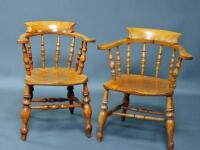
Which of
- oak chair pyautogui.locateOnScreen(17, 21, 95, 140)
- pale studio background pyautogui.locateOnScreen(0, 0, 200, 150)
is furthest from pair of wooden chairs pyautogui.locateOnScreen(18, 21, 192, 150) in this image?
pale studio background pyautogui.locateOnScreen(0, 0, 200, 150)

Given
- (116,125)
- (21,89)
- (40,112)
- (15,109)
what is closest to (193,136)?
(116,125)

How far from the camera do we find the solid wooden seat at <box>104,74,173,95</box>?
11.2 ft

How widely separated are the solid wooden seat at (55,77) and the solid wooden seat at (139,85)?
25 centimetres

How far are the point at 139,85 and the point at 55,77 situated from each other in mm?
684

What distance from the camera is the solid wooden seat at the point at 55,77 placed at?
3.49 meters

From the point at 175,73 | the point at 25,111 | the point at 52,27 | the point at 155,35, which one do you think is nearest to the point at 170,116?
the point at 175,73

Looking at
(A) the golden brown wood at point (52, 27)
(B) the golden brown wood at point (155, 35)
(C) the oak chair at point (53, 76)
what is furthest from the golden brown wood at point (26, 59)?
(B) the golden brown wood at point (155, 35)

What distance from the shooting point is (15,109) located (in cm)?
424

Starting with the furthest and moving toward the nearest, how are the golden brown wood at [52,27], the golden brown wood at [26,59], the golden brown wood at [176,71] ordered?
the golden brown wood at [52,27]
the golden brown wood at [26,59]
the golden brown wood at [176,71]

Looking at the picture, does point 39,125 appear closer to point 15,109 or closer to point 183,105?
point 15,109

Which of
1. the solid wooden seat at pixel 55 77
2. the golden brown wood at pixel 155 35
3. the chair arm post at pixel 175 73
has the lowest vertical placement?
the solid wooden seat at pixel 55 77

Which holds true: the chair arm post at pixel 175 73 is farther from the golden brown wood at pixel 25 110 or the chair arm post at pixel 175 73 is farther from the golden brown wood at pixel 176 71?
the golden brown wood at pixel 25 110

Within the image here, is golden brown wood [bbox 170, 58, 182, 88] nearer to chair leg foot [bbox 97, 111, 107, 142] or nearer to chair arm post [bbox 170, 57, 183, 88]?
chair arm post [bbox 170, 57, 183, 88]

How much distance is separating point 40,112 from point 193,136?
55.4 inches
